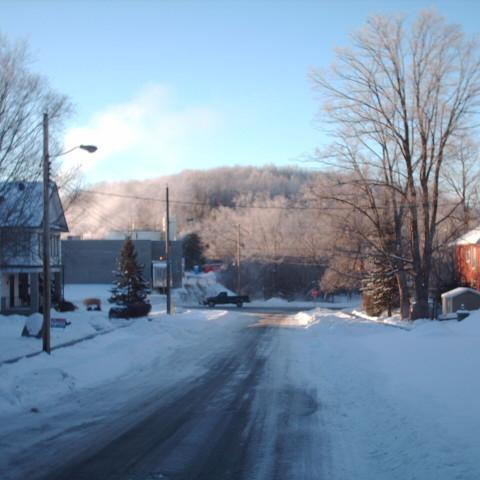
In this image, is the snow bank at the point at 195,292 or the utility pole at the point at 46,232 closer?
the utility pole at the point at 46,232

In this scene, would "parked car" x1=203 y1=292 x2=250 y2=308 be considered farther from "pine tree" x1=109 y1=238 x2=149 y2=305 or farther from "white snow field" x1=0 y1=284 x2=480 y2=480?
"white snow field" x1=0 y1=284 x2=480 y2=480

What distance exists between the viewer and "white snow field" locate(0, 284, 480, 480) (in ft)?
27.8

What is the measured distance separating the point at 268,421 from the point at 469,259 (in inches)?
1909

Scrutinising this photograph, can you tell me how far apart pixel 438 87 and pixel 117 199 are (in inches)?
4522

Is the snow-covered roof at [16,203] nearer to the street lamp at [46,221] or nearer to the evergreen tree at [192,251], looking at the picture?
the street lamp at [46,221]

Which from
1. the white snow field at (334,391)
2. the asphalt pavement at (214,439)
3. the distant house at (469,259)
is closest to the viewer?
the asphalt pavement at (214,439)

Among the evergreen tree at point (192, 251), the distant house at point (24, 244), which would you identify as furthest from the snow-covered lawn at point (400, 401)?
the evergreen tree at point (192, 251)

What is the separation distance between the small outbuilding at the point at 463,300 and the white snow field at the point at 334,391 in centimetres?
1067

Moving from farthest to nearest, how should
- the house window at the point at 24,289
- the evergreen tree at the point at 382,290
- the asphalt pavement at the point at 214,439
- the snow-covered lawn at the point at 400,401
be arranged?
the evergreen tree at the point at 382,290 → the house window at the point at 24,289 → the snow-covered lawn at the point at 400,401 → the asphalt pavement at the point at 214,439

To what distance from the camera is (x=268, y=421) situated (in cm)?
1116

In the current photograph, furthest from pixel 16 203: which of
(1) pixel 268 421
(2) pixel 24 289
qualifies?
(2) pixel 24 289

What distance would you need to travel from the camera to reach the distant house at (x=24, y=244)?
19.1 m

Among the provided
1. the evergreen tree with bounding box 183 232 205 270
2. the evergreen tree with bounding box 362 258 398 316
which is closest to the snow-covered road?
the evergreen tree with bounding box 362 258 398 316

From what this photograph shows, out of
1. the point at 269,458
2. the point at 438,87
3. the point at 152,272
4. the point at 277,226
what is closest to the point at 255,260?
the point at 277,226
